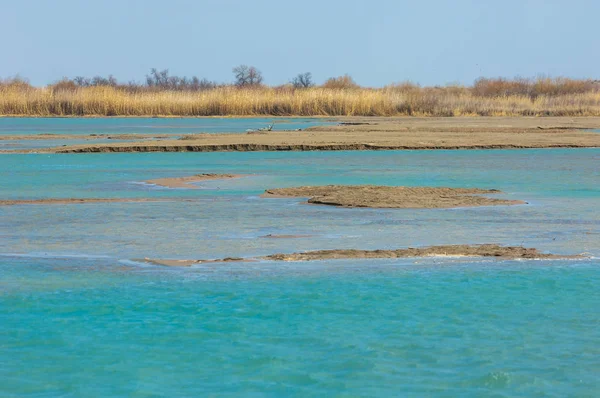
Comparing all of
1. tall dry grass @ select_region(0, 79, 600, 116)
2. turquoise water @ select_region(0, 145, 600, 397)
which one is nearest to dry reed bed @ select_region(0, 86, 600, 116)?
tall dry grass @ select_region(0, 79, 600, 116)

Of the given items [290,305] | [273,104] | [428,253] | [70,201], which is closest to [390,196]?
[70,201]

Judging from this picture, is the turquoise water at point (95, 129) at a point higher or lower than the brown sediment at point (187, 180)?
higher

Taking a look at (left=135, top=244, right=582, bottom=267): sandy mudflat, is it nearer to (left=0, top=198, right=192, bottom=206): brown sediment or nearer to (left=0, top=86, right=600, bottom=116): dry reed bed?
(left=0, top=198, right=192, bottom=206): brown sediment

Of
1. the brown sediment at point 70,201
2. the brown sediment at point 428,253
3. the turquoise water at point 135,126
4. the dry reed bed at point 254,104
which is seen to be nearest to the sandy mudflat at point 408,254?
the brown sediment at point 428,253

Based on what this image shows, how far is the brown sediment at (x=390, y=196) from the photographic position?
1477 cm

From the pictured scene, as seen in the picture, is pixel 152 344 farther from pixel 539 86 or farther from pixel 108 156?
pixel 539 86

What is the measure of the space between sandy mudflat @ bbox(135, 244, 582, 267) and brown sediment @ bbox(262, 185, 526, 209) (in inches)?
149

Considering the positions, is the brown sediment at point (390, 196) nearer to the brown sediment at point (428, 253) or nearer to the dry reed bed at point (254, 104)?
the brown sediment at point (428, 253)

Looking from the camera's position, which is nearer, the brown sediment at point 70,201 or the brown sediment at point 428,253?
the brown sediment at point 428,253

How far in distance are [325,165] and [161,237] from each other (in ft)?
36.5

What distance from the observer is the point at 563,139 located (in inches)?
1198

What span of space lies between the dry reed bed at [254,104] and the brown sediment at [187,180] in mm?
34569

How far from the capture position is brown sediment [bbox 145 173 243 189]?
1814cm

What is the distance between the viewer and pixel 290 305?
8.52m
